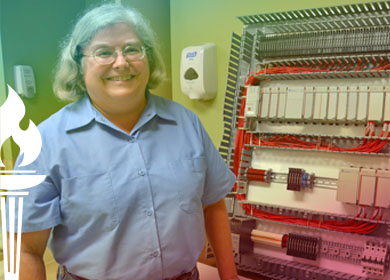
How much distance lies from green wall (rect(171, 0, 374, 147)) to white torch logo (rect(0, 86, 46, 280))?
4.58 ft

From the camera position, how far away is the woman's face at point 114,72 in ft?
2.85

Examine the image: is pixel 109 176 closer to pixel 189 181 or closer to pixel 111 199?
pixel 111 199

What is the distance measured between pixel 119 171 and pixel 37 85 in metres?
0.50

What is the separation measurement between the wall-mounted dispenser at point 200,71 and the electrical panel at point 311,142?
19 cm

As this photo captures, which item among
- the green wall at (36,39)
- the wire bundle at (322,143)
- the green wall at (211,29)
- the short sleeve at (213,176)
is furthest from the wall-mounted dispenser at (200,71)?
the short sleeve at (213,176)

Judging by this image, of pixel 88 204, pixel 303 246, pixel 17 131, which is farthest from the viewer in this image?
pixel 303 246

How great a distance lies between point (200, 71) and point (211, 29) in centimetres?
30

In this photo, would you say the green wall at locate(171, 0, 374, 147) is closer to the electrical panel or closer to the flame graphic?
the electrical panel

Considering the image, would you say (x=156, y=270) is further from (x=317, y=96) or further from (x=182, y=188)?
(x=317, y=96)

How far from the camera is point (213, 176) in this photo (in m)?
1.10

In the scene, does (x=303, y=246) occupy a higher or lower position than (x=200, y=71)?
lower

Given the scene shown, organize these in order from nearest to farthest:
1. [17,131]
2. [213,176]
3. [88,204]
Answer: [17,131], [88,204], [213,176]

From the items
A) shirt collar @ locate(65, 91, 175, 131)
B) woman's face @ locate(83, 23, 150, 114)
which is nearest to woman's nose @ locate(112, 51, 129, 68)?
woman's face @ locate(83, 23, 150, 114)

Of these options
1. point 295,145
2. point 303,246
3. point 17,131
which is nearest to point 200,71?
point 295,145
